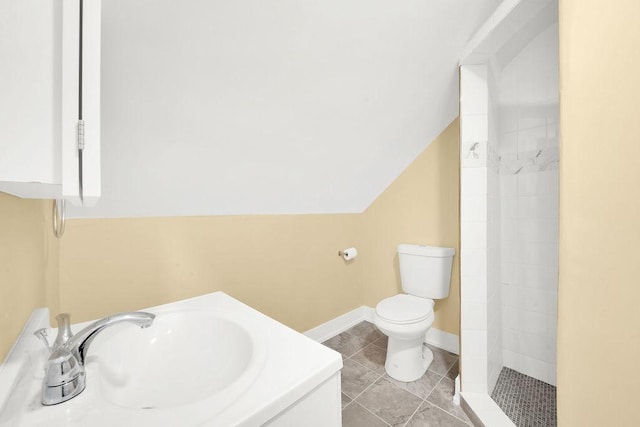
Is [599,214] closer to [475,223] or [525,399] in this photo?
[475,223]

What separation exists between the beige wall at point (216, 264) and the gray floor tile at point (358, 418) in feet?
2.22

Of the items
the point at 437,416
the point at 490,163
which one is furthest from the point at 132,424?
the point at 490,163

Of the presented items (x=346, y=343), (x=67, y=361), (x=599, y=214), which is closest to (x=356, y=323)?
(x=346, y=343)

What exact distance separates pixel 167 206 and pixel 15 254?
685 mm

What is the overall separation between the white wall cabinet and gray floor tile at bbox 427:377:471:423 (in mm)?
1862

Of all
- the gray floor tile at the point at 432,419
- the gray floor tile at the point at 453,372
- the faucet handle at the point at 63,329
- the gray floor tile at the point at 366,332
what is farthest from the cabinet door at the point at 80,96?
the gray floor tile at the point at 366,332

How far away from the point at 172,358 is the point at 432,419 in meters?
1.34

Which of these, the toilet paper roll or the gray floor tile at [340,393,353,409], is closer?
Answer: the gray floor tile at [340,393,353,409]

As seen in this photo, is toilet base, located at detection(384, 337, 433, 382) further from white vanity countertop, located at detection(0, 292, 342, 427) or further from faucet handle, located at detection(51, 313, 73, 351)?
faucet handle, located at detection(51, 313, 73, 351)

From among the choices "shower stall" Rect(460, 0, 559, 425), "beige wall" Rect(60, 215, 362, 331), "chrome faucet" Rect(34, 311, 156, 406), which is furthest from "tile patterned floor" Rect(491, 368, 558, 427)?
"chrome faucet" Rect(34, 311, 156, 406)

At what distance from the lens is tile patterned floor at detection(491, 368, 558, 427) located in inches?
54.1

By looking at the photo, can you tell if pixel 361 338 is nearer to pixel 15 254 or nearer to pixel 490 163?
pixel 490 163

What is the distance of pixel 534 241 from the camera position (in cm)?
168

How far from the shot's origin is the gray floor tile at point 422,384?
1631 millimetres
